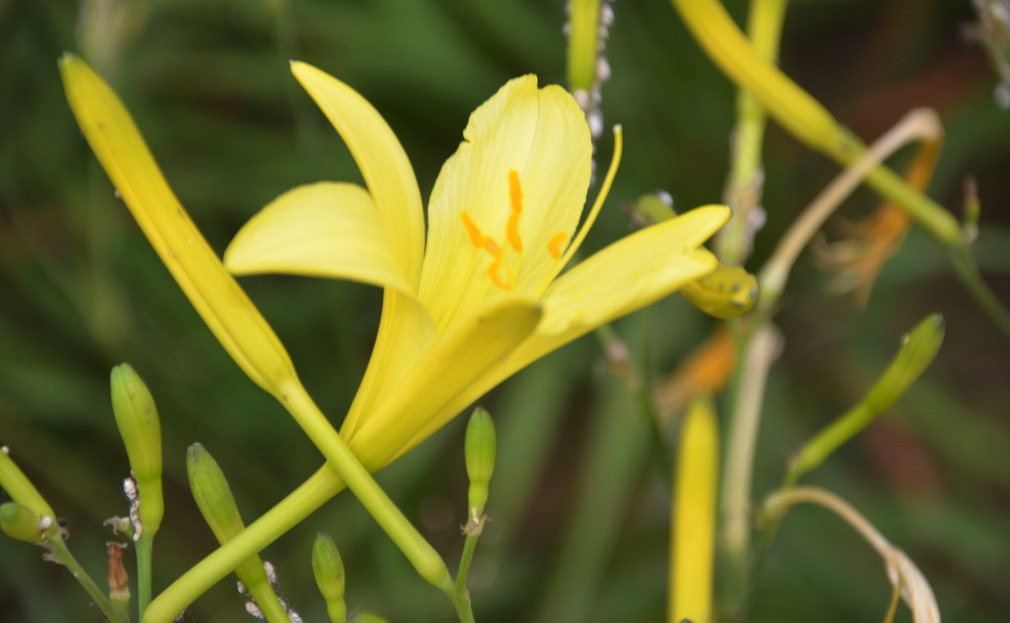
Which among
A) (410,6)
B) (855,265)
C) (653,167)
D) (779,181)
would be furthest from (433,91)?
(855,265)

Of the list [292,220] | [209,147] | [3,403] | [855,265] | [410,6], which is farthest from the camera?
[209,147]

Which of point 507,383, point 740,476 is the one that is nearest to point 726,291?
point 740,476

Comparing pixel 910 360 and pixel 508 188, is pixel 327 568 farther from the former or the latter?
pixel 910 360

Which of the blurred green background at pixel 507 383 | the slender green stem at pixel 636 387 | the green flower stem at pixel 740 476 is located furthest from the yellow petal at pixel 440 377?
the blurred green background at pixel 507 383

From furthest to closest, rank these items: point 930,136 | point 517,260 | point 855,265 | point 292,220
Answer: point 855,265
point 930,136
point 517,260
point 292,220

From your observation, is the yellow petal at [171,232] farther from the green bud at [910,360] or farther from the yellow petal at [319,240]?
the green bud at [910,360]

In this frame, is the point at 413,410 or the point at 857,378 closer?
the point at 413,410

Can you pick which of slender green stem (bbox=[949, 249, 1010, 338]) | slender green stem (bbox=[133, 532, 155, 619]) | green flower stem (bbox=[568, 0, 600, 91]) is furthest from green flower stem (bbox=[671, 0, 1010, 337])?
slender green stem (bbox=[133, 532, 155, 619])

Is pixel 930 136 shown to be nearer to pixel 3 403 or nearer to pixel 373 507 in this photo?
pixel 373 507

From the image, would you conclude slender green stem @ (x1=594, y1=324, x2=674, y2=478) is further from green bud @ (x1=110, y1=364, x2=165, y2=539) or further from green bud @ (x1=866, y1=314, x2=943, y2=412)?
green bud @ (x1=110, y1=364, x2=165, y2=539)

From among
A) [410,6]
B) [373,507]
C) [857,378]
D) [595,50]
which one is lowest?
[373,507]
